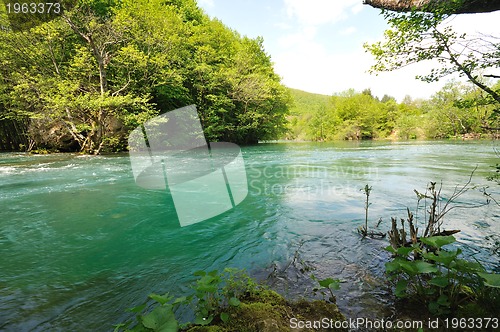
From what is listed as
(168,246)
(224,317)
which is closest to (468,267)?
→ (224,317)

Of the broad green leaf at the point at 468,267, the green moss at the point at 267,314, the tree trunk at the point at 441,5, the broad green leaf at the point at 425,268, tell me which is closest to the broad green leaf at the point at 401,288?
the broad green leaf at the point at 425,268

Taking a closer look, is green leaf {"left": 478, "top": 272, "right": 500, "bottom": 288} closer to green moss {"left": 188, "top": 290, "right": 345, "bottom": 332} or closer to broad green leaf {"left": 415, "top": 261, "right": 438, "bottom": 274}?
broad green leaf {"left": 415, "top": 261, "right": 438, "bottom": 274}

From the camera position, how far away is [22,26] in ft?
57.7

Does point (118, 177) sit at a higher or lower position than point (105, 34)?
lower

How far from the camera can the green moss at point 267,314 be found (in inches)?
69.2

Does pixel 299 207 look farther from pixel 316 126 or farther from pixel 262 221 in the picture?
pixel 316 126

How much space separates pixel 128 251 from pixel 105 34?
60.1 feet

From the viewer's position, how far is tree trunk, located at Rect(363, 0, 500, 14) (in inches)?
102

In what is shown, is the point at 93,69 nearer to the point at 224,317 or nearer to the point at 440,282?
the point at 224,317

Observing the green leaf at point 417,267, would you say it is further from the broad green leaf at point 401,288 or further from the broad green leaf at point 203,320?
the broad green leaf at point 203,320

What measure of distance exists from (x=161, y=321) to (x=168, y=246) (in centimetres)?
257

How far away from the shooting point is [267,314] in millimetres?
1905

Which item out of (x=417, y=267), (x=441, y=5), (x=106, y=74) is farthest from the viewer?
(x=106, y=74)

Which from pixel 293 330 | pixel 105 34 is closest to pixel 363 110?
pixel 105 34
